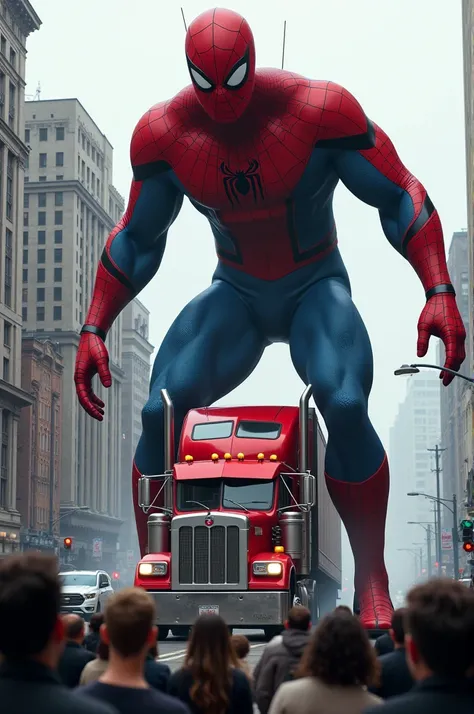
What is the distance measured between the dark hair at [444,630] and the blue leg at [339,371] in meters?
9.32

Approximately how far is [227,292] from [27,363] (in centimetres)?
7596

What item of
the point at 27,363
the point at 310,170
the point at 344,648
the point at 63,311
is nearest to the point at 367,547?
the point at 310,170

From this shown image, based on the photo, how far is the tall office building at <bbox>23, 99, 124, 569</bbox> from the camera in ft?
351

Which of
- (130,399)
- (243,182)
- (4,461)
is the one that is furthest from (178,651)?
(130,399)

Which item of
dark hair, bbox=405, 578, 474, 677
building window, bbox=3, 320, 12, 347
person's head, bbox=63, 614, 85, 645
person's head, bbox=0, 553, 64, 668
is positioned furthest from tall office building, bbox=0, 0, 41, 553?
dark hair, bbox=405, 578, 474, 677

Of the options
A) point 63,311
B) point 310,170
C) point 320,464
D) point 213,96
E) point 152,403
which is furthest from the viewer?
point 63,311

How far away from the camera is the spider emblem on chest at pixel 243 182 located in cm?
1300

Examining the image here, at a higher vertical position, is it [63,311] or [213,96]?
[63,311]

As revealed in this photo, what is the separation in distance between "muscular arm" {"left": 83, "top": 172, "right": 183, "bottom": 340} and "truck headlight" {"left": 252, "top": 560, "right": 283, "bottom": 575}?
330 cm

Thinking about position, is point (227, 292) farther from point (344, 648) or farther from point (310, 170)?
point (344, 648)

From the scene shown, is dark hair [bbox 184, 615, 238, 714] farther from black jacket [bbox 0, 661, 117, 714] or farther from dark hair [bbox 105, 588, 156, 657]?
black jacket [bbox 0, 661, 117, 714]

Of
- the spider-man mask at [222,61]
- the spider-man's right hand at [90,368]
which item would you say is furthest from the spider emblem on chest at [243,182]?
the spider-man's right hand at [90,368]

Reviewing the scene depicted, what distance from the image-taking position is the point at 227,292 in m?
14.4

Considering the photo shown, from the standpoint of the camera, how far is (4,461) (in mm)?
68250
